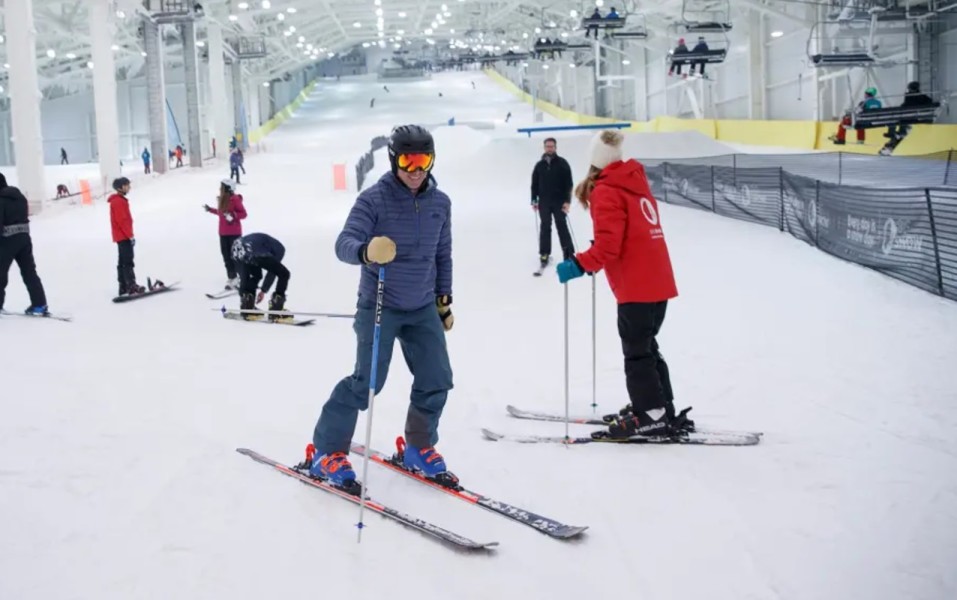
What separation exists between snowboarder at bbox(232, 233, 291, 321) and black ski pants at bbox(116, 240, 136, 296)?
7.23 ft

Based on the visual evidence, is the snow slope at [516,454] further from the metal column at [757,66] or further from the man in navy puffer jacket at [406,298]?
the metal column at [757,66]

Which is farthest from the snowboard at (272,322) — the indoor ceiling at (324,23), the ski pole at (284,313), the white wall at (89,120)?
the white wall at (89,120)

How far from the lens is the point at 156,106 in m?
32.6

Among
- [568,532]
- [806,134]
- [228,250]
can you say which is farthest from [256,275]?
[806,134]

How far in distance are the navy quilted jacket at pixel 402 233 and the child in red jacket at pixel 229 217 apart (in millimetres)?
6568

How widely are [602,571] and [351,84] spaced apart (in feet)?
284

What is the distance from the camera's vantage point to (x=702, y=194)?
1656cm

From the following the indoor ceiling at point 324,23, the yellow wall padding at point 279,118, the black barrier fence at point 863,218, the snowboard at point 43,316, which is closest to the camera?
the black barrier fence at point 863,218

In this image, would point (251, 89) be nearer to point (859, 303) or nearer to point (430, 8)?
point (430, 8)

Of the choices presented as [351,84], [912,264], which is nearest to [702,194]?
[912,264]

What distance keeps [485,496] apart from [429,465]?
0.31 meters

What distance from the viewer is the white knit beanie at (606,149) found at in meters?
4.65

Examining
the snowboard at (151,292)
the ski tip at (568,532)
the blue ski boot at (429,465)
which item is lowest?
the ski tip at (568,532)

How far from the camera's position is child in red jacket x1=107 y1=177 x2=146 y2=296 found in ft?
34.1
